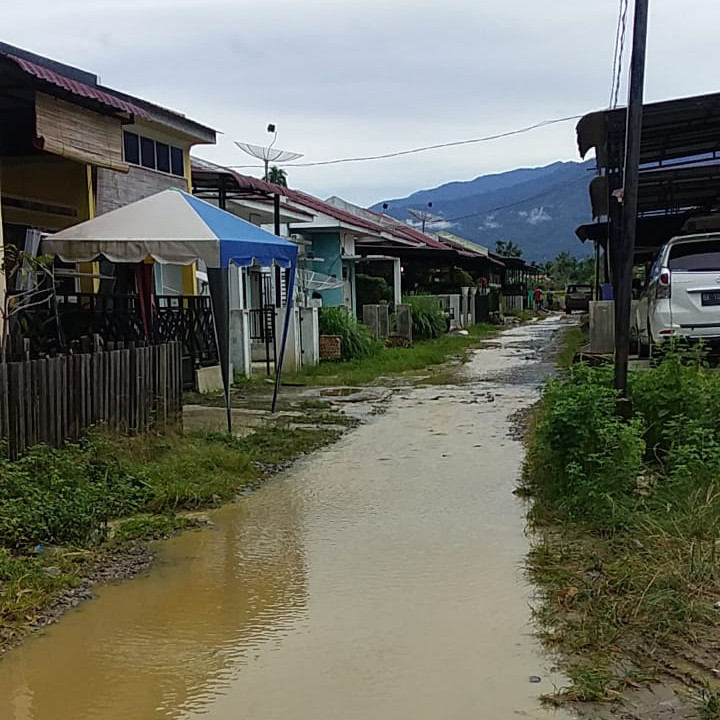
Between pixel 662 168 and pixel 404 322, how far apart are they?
11.5m

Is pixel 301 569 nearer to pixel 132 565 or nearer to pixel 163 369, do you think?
pixel 132 565

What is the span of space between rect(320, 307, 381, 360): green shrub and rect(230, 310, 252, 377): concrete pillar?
372 cm

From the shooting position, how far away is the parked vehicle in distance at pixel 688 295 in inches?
388

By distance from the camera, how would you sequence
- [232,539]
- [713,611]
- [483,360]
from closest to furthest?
1. [713,611]
2. [232,539]
3. [483,360]

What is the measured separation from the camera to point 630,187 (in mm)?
6988

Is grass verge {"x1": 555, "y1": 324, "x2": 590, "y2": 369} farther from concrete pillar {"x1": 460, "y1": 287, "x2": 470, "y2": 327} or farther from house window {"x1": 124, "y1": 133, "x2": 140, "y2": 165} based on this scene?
concrete pillar {"x1": 460, "y1": 287, "x2": 470, "y2": 327}

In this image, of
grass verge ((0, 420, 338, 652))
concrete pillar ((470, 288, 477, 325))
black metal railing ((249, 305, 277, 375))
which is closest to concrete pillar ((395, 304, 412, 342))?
black metal railing ((249, 305, 277, 375))

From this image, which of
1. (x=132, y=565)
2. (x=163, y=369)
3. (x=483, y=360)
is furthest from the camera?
(x=483, y=360)

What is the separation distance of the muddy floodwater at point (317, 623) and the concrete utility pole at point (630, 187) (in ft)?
4.74

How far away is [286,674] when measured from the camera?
12.9 ft

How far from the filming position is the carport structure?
35.8 ft

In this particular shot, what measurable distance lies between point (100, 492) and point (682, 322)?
21.5 ft

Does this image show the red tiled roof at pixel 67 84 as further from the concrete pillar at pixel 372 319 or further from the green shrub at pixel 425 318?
the green shrub at pixel 425 318

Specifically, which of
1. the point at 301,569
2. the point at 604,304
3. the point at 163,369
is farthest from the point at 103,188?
the point at 301,569
